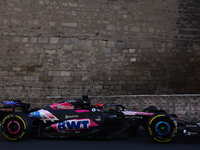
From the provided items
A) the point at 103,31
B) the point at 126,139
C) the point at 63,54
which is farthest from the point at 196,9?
the point at 126,139

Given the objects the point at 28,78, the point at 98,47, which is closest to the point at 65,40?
the point at 98,47

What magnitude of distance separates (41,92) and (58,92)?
0.72 m

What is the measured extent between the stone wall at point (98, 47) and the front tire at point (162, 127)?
5.70m

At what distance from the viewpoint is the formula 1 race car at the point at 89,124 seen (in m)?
4.45

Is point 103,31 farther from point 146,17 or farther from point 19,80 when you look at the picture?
point 19,80

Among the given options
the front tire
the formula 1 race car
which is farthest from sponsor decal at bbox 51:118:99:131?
the front tire

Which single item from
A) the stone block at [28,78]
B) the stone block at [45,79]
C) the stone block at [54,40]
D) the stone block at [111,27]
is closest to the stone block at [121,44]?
the stone block at [111,27]

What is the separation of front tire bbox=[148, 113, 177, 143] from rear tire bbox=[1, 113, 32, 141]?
240cm

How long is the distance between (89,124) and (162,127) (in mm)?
1442

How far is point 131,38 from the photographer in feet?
33.9

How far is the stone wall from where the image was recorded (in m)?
9.82

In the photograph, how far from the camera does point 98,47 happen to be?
1015cm

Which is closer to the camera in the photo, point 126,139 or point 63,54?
point 126,139

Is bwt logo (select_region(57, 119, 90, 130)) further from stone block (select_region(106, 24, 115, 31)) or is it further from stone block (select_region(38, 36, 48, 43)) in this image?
stone block (select_region(106, 24, 115, 31))
